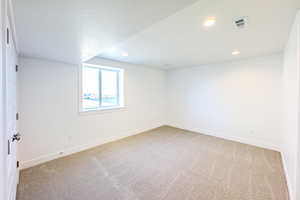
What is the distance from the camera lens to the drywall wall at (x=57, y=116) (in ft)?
8.57

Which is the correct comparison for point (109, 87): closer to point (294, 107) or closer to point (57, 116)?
point (57, 116)

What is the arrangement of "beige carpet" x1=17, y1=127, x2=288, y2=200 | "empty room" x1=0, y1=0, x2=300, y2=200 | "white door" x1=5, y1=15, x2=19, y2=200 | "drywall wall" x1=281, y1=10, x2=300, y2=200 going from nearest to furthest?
"white door" x1=5, y1=15, x2=19, y2=200 < "empty room" x1=0, y1=0, x2=300, y2=200 < "drywall wall" x1=281, y1=10, x2=300, y2=200 < "beige carpet" x1=17, y1=127, x2=288, y2=200

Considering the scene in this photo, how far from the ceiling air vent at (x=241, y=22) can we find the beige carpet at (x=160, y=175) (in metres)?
2.36

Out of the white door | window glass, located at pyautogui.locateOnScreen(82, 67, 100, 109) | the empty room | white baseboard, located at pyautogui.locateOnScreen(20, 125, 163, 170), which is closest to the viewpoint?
the white door

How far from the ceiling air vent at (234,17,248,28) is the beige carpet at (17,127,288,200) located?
7.75 feet

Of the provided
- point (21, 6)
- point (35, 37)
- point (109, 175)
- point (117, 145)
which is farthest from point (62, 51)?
point (117, 145)

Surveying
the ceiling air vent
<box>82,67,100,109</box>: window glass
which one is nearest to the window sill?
<box>82,67,100,109</box>: window glass

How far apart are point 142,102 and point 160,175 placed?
2.85 metres

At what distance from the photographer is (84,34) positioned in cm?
173

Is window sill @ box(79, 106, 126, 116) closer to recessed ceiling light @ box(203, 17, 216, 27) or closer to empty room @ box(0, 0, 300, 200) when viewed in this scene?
empty room @ box(0, 0, 300, 200)

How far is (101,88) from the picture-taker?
→ 3977 millimetres

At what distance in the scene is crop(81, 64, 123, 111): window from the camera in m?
3.63

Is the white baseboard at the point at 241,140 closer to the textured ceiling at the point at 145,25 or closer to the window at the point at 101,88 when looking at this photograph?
the textured ceiling at the point at 145,25

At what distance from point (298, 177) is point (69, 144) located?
153 inches
